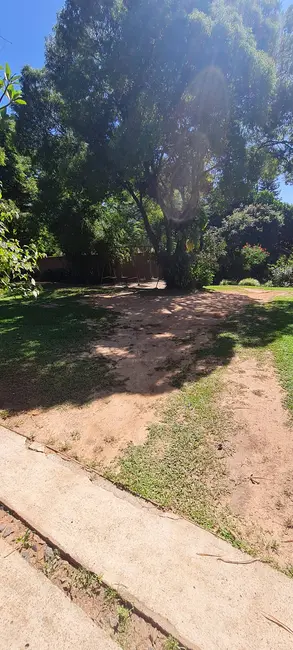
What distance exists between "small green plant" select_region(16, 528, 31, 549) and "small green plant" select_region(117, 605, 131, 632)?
61cm

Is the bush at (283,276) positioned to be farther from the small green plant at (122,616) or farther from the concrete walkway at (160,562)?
the small green plant at (122,616)

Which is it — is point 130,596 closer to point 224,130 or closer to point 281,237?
point 224,130

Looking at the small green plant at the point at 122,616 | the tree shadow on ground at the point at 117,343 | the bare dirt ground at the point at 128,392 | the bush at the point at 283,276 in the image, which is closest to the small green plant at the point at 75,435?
the bare dirt ground at the point at 128,392

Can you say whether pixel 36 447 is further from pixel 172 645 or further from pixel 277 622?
pixel 277 622

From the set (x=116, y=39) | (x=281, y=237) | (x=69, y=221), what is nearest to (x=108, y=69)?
(x=116, y=39)

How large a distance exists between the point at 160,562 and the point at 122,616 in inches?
11.4

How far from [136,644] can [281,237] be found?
27.7 m

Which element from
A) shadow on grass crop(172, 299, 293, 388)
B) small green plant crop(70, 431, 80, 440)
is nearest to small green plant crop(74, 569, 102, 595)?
small green plant crop(70, 431, 80, 440)

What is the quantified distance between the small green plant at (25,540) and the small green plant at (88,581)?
1.15ft

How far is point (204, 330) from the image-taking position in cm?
588

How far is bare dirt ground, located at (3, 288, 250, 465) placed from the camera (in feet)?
8.63

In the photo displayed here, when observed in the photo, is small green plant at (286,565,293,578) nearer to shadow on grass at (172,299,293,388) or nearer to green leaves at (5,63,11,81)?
shadow on grass at (172,299,293,388)

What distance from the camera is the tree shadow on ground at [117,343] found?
3586 mm

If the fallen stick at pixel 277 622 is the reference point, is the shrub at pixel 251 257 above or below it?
above
